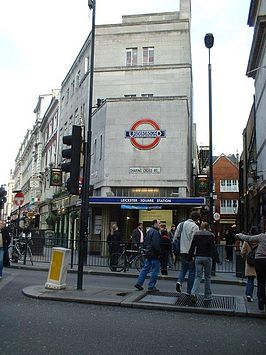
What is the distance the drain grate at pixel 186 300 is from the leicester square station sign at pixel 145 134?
15857mm

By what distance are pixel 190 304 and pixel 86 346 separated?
3.68 metres

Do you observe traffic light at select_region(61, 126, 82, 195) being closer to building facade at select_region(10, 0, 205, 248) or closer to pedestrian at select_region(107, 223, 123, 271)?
pedestrian at select_region(107, 223, 123, 271)

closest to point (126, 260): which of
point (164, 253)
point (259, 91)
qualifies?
point (164, 253)

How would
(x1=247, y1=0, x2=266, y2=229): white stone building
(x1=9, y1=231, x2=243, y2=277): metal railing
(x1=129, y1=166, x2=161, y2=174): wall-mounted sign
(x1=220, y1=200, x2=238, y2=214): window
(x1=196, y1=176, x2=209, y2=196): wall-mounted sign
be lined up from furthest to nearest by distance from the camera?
1. (x1=220, y1=200, x2=238, y2=214): window
2. (x1=129, y1=166, x2=161, y2=174): wall-mounted sign
3. (x1=247, y1=0, x2=266, y2=229): white stone building
4. (x1=196, y1=176, x2=209, y2=196): wall-mounted sign
5. (x1=9, y1=231, x2=243, y2=277): metal railing

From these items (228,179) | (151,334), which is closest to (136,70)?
(151,334)

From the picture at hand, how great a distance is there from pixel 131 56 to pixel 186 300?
2642cm

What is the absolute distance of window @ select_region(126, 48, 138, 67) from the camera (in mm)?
32906

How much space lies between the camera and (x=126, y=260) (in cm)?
1653

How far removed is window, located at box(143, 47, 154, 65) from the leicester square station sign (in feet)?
26.9

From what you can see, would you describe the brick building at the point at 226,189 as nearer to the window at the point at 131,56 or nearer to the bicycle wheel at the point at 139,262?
the window at the point at 131,56

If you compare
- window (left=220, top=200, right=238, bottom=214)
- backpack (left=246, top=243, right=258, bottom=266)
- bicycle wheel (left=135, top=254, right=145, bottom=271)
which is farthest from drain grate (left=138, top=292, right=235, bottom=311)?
window (left=220, top=200, right=238, bottom=214)

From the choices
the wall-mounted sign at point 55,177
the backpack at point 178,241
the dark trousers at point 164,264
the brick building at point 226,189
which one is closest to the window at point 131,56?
the wall-mounted sign at point 55,177

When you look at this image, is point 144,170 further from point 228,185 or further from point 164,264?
point 228,185

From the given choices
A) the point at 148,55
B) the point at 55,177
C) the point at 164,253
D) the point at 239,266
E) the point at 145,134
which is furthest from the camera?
the point at 55,177
